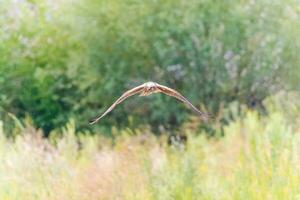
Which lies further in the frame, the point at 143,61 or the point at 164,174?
the point at 143,61

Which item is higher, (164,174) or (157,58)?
(157,58)

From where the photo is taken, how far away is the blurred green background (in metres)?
11.4

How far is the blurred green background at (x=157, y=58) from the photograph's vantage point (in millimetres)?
11438

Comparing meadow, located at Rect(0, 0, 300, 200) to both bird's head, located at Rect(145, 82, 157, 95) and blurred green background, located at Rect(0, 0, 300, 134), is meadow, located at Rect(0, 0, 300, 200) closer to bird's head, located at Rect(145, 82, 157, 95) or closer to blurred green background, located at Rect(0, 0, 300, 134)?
blurred green background, located at Rect(0, 0, 300, 134)

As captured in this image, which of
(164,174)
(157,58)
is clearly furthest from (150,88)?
(157,58)

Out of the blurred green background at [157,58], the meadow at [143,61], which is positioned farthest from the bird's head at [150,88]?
the blurred green background at [157,58]

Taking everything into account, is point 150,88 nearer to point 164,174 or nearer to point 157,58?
point 164,174

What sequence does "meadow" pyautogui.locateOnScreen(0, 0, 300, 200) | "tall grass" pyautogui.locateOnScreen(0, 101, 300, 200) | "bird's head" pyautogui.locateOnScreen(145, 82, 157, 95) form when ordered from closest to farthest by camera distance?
"bird's head" pyautogui.locateOnScreen(145, 82, 157, 95), "tall grass" pyautogui.locateOnScreen(0, 101, 300, 200), "meadow" pyautogui.locateOnScreen(0, 0, 300, 200)

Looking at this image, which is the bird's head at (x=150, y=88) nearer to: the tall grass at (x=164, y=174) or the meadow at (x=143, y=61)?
the tall grass at (x=164, y=174)

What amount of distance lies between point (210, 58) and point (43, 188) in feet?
17.7

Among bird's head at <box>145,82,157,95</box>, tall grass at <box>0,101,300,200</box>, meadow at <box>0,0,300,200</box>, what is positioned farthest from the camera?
meadow at <box>0,0,300,200</box>

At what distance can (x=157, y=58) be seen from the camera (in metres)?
11.7

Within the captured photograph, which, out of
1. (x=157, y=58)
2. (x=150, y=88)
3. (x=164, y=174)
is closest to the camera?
(x=150, y=88)

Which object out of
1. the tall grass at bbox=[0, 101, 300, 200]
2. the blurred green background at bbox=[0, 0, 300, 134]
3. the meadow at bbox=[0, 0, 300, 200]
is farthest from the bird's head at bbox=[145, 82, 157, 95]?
the blurred green background at bbox=[0, 0, 300, 134]
